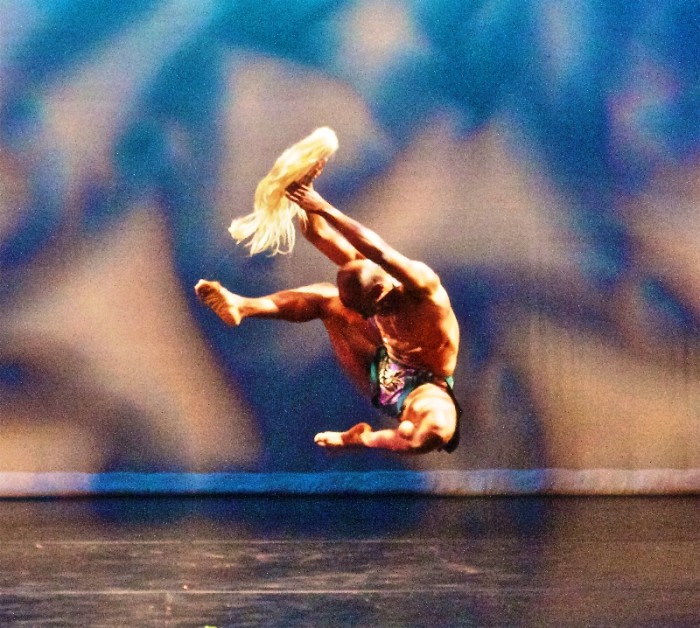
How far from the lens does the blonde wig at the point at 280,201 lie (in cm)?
431

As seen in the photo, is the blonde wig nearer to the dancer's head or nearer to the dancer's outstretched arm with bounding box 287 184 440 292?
the dancer's outstretched arm with bounding box 287 184 440 292

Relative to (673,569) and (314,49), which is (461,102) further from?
(673,569)

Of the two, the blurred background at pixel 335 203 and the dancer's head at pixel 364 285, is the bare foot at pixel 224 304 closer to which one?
the dancer's head at pixel 364 285

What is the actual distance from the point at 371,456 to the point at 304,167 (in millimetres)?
1489

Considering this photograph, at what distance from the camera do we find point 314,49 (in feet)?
17.0

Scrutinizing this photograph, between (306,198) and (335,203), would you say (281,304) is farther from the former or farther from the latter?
(335,203)

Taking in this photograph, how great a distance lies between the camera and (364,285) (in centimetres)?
412

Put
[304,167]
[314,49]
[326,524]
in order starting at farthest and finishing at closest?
1. [314,49]
2. [326,524]
3. [304,167]

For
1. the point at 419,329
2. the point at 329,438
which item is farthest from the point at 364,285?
the point at 329,438

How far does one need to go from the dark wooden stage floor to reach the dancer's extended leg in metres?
0.82

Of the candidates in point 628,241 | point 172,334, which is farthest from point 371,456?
point 628,241

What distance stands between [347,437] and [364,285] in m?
0.71

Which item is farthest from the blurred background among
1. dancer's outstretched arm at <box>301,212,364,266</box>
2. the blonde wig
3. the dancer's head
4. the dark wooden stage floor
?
the dancer's head

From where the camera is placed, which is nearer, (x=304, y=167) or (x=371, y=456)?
(x=304, y=167)
